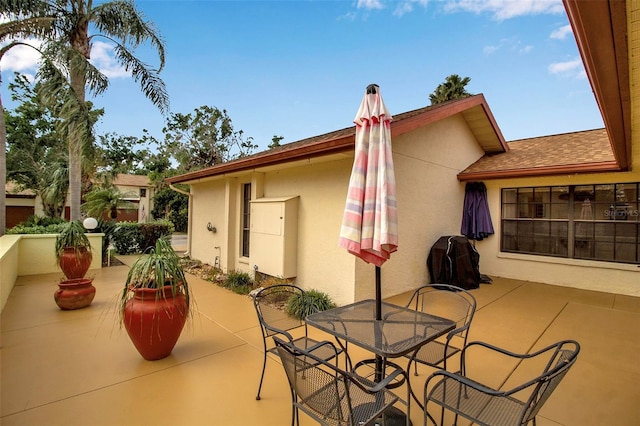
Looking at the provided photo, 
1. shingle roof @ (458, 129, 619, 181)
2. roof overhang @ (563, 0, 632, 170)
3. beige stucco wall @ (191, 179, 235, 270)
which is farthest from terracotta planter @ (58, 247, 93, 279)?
shingle roof @ (458, 129, 619, 181)

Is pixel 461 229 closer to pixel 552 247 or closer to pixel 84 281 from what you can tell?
pixel 552 247

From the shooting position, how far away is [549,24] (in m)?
7.50

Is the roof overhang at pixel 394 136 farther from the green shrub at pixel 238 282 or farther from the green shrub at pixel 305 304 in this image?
→ the green shrub at pixel 238 282

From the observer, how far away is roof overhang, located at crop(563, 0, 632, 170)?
1.61m

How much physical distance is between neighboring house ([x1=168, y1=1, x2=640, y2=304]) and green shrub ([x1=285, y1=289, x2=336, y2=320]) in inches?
7.4

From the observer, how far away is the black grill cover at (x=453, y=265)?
21.4ft

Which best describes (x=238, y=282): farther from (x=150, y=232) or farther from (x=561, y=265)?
(x=561, y=265)

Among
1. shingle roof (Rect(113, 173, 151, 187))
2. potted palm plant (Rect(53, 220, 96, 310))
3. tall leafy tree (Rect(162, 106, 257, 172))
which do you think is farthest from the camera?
shingle roof (Rect(113, 173, 151, 187))

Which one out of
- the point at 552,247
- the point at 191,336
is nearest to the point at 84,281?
the point at 191,336

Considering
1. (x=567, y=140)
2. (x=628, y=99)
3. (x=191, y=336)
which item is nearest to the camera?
(x=628, y=99)

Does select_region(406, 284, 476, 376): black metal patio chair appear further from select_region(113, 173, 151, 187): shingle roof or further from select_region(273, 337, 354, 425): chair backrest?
select_region(113, 173, 151, 187): shingle roof

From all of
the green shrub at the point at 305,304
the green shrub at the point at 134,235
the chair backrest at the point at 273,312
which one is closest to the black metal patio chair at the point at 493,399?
the chair backrest at the point at 273,312

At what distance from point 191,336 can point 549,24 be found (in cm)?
1053

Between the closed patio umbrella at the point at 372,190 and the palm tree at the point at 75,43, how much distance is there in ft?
29.9
